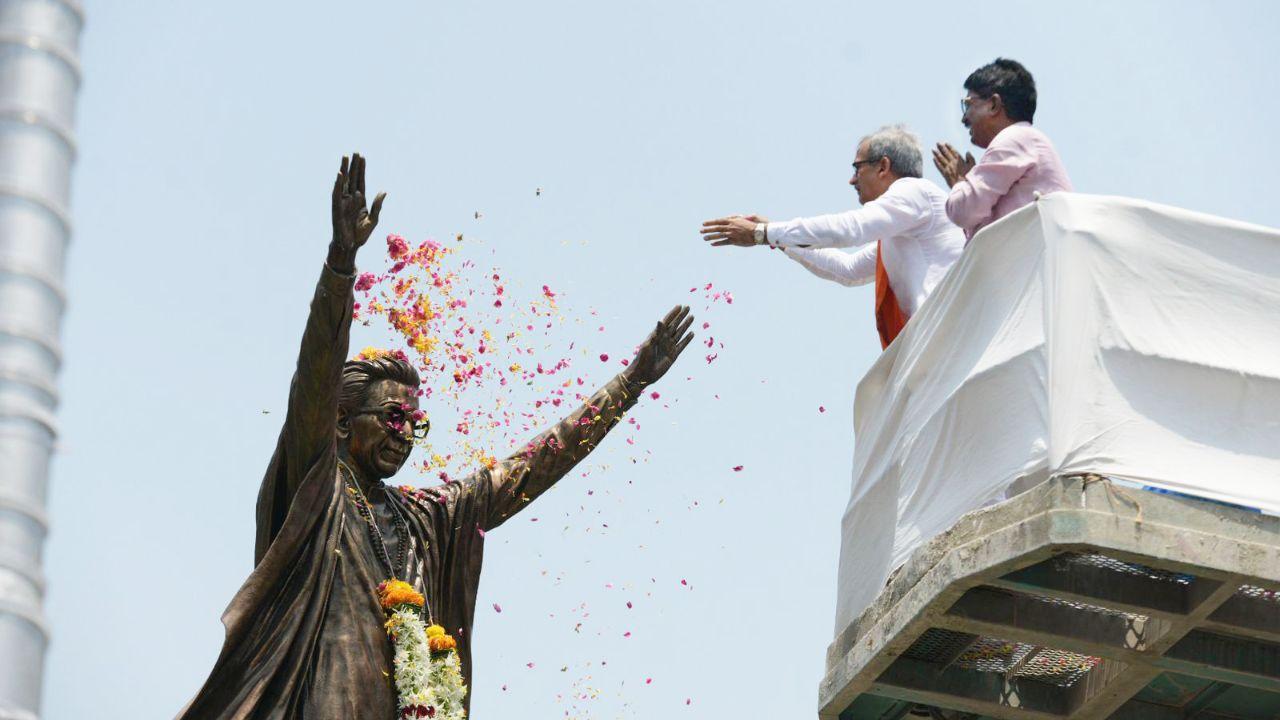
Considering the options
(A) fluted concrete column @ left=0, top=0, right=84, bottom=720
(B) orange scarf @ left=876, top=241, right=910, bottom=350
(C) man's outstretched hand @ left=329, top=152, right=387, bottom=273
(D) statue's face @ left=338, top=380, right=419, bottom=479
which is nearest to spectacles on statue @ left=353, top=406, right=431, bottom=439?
(D) statue's face @ left=338, top=380, right=419, bottom=479

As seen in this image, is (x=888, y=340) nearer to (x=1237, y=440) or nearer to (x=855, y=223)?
(x=855, y=223)

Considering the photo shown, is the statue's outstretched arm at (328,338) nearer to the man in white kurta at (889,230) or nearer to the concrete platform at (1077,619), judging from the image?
the man in white kurta at (889,230)

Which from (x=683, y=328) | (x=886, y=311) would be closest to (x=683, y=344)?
(x=683, y=328)

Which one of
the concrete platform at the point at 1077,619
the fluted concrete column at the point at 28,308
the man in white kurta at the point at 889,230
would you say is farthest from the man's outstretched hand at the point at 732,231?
the fluted concrete column at the point at 28,308

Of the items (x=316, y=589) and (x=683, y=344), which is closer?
(x=316, y=589)

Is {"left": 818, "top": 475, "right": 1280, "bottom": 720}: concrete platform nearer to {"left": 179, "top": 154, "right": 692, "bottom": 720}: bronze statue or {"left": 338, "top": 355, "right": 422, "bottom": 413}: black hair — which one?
{"left": 179, "top": 154, "right": 692, "bottom": 720}: bronze statue

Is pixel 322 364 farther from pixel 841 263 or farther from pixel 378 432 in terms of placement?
pixel 841 263

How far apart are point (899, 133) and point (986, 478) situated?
2.82 meters

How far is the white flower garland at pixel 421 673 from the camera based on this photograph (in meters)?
16.6

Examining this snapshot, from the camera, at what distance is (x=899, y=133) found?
693 inches

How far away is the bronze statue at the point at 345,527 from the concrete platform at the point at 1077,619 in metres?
2.26

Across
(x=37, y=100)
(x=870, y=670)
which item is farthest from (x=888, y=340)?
(x=37, y=100)

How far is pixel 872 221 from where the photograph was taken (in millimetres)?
16812

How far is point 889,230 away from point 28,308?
600 centimetres
